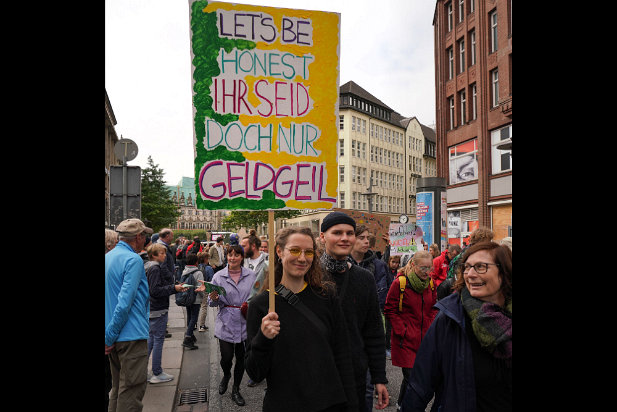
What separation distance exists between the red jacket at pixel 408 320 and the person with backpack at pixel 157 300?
3.05m

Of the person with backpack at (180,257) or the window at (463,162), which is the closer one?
the person with backpack at (180,257)

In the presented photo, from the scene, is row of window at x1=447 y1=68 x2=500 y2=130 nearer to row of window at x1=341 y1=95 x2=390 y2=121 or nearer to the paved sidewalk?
the paved sidewalk

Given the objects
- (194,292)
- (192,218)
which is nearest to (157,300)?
(194,292)

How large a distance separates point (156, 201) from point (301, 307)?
183 feet

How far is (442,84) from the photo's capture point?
29.6 meters

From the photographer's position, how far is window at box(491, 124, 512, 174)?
77.8 ft

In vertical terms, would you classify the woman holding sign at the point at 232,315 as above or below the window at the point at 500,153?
below

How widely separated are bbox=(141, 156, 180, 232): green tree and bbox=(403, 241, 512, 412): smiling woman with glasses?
49.3 metres

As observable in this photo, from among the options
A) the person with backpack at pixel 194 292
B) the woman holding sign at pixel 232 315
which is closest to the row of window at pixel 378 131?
the person with backpack at pixel 194 292

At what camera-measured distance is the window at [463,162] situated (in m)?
26.4

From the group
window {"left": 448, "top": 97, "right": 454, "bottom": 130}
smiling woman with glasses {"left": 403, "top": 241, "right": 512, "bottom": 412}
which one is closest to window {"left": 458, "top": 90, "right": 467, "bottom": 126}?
window {"left": 448, "top": 97, "right": 454, "bottom": 130}

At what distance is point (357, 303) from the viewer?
3373 millimetres

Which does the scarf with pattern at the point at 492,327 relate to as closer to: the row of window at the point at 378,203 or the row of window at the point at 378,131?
the row of window at the point at 378,203
